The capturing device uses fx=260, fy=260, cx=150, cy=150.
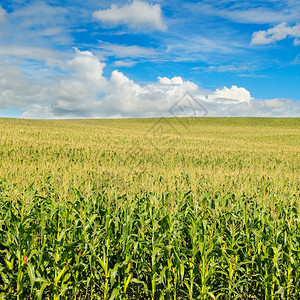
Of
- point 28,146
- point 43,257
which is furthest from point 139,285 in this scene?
point 28,146

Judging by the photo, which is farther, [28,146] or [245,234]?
[28,146]

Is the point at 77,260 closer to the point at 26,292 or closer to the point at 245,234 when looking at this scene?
the point at 26,292

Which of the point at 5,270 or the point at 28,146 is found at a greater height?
the point at 28,146

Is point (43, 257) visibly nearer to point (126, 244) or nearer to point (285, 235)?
point (126, 244)

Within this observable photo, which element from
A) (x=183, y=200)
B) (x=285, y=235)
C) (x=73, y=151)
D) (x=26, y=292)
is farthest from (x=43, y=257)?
(x=73, y=151)

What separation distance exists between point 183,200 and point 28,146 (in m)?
16.9

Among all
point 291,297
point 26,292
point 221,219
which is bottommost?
point 291,297

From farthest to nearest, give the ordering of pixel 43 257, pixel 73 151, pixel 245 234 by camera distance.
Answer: pixel 73 151, pixel 245 234, pixel 43 257

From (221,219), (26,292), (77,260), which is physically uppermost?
(221,219)

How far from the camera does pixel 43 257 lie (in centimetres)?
493

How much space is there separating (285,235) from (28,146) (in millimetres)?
19429

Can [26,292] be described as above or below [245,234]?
below

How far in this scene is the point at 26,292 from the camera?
532cm

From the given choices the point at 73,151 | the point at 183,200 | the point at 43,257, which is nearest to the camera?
the point at 43,257
